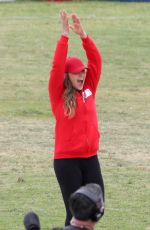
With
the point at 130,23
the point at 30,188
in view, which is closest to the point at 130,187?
the point at 30,188

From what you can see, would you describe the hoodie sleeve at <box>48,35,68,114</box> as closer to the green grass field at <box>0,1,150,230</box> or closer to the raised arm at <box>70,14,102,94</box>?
the raised arm at <box>70,14,102,94</box>

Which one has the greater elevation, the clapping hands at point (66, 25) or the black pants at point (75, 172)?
the clapping hands at point (66, 25)

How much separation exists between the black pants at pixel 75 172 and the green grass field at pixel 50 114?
179 centimetres

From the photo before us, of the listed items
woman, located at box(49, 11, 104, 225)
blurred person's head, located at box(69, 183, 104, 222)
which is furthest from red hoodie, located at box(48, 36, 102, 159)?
blurred person's head, located at box(69, 183, 104, 222)

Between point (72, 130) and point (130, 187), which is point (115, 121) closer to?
point (130, 187)

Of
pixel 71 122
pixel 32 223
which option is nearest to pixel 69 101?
pixel 71 122

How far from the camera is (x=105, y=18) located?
3341 cm

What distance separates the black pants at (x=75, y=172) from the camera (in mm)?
8586

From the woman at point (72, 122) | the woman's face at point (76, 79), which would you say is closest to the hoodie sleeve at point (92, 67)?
the woman at point (72, 122)

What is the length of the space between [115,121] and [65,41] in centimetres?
881

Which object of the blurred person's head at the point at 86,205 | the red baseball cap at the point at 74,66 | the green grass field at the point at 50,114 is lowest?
the green grass field at the point at 50,114

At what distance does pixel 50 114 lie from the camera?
17859 millimetres

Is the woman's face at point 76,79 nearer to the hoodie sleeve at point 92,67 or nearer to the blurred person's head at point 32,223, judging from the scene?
the hoodie sleeve at point 92,67

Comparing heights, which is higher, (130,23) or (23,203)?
(23,203)
